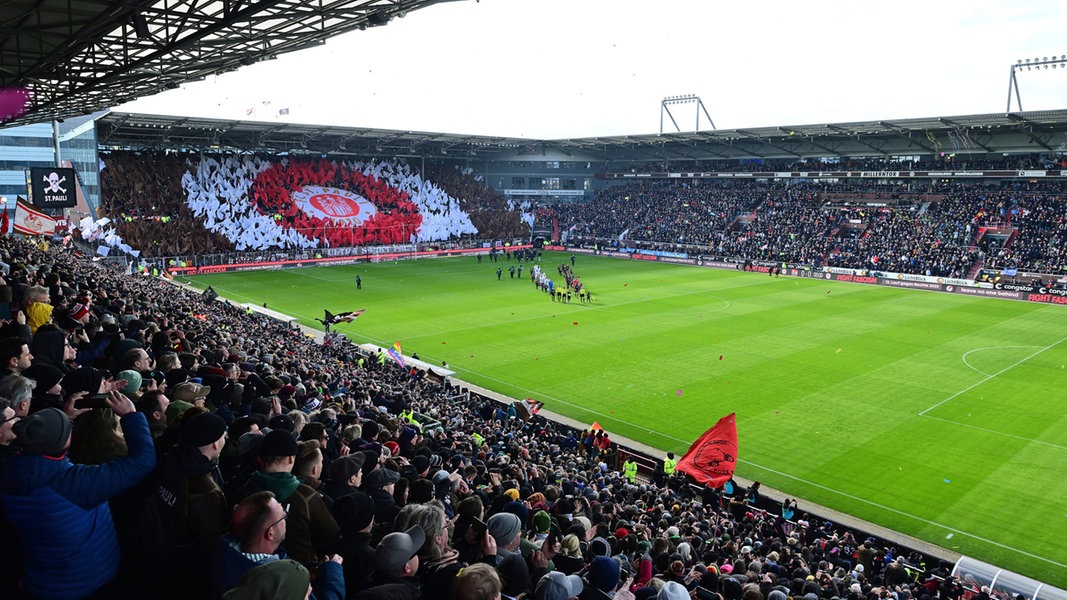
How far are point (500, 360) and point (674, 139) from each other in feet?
160

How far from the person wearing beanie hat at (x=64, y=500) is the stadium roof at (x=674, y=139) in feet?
185

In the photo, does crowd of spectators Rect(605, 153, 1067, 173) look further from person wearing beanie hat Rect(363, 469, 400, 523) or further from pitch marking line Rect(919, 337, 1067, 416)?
person wearing beanie hat Rect(363, 469, 400, 523)

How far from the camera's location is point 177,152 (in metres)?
64.2

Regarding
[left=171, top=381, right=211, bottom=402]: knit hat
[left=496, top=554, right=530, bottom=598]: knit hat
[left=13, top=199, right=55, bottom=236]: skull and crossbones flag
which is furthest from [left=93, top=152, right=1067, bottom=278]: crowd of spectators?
[left=496, top=554, right=530, bottom=598]: knit hat

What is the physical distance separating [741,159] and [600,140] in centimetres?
1529

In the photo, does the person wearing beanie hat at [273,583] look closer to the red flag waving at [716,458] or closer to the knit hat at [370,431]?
the knit hat at [370,431]

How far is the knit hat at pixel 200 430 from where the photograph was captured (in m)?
4.65

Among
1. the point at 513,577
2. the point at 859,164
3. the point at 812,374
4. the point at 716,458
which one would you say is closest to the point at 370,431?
the point at 513,577

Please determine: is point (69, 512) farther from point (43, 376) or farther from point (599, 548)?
point (599, 548)

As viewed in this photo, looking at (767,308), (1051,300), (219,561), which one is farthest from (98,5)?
(1051,300)

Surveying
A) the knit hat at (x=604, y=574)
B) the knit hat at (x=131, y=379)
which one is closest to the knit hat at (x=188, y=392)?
the knit hat at (x=131, y=379)

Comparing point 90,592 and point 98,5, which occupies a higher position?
point 98,5

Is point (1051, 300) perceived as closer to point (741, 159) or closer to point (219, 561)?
point (741, 159)

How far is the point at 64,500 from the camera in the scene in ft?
13.7
